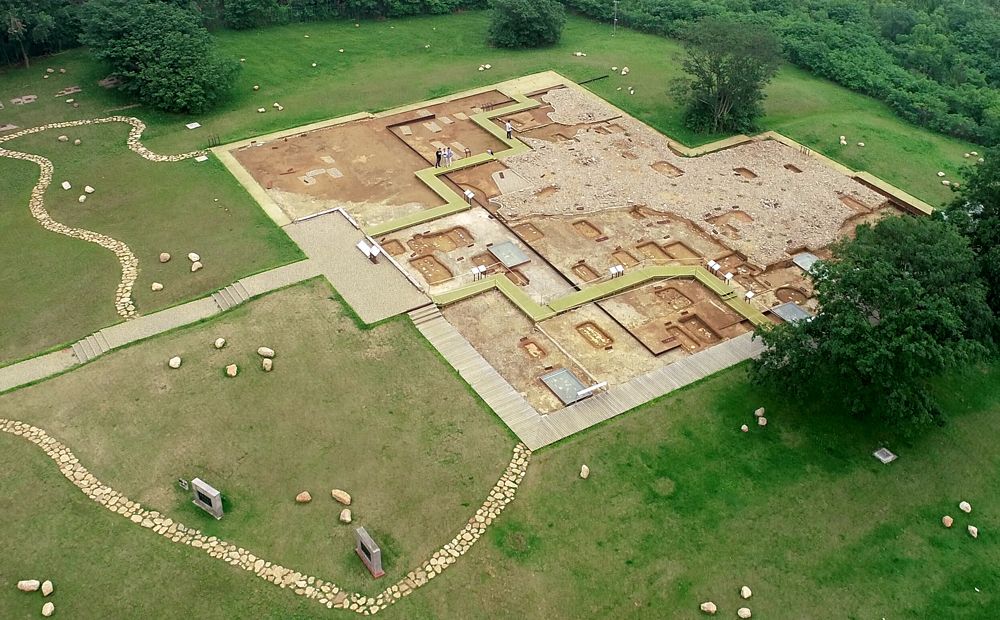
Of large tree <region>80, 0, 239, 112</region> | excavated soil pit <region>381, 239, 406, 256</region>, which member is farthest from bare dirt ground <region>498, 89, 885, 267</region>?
large tree <region>80, 0, 239, 112</region>

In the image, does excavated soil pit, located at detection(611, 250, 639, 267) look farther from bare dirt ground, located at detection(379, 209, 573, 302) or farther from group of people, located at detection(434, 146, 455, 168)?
group of people, located at detection(434, 146, 455, 168)

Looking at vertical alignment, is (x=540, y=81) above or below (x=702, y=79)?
below

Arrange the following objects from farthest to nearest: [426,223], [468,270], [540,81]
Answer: [540,81] → [426,223] → [468,270]

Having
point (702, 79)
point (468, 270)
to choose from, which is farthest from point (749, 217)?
point (468, 270)

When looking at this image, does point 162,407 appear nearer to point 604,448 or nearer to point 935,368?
point 604,448

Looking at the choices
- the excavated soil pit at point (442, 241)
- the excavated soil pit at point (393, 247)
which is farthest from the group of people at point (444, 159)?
the excavated soil pit at point (393, 247)

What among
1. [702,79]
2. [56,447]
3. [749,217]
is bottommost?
[56,447]
